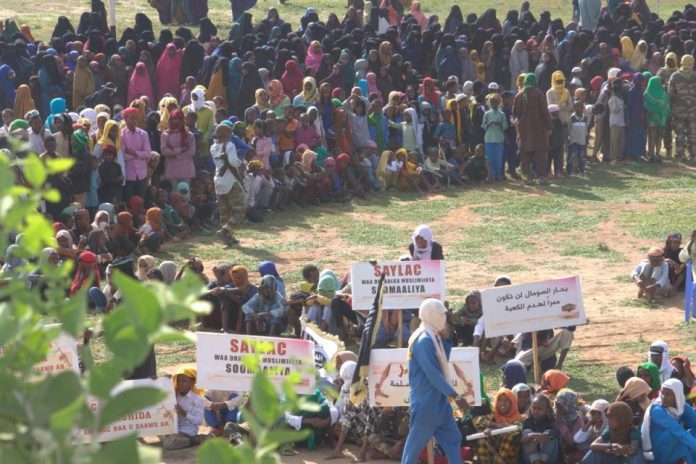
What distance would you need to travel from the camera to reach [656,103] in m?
21.4

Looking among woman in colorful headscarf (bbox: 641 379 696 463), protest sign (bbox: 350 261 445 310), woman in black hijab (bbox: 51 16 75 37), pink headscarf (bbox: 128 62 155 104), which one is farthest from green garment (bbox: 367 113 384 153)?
woman in colorful headscarf (bbox: 641 379 696 463)

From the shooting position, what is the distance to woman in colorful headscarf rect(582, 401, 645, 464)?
29.4 feet

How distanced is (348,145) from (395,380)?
9955 mm

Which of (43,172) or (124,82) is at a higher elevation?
(43,172)

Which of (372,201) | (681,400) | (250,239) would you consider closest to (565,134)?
(372,201)

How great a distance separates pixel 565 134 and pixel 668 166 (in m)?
1.82

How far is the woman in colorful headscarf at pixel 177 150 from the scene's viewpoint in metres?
16.9

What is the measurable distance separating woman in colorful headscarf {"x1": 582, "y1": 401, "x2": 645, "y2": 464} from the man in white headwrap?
87cm

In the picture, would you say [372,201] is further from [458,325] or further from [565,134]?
[458,325]

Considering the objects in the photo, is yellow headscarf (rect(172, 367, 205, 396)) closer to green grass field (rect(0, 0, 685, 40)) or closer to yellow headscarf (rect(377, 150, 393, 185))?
yellow headscarf (rect(377, 150, 393, 185))

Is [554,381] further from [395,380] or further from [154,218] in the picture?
[154,218]

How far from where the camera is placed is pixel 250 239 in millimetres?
16797

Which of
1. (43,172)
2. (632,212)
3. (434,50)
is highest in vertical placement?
(43,172)

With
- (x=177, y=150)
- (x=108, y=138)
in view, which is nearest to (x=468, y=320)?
(x=108, y=138)
